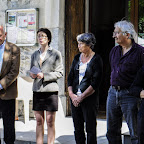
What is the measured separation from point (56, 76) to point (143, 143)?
1.94 m

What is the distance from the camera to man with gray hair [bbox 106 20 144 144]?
4.30 meters

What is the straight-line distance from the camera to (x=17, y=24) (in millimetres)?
8672

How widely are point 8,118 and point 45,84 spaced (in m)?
0.70

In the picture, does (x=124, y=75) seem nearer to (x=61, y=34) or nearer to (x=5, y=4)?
(x=61, y=34)

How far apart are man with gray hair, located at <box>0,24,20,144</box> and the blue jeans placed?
147 cm

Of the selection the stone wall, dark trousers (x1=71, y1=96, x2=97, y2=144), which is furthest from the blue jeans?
the stone wall

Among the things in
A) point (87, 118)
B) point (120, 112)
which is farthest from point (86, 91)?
point (120, 112)

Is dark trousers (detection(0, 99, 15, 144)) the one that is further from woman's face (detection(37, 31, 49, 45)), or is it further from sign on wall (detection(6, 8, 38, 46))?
sign on wall (detection(6, 8, 38, 46))

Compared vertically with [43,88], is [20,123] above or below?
below

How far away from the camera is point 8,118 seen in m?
5.16

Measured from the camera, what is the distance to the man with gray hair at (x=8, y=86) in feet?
16.9

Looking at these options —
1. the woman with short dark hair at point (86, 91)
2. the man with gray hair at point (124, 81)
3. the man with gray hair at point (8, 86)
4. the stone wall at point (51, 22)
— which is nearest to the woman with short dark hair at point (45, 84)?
the man with gray hair at point (8, 86)

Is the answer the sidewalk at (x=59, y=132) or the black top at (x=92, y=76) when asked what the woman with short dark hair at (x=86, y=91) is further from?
the sidewalk at (x=59, y=132)

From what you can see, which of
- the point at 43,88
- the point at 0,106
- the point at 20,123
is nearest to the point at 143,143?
the point at 43,88
